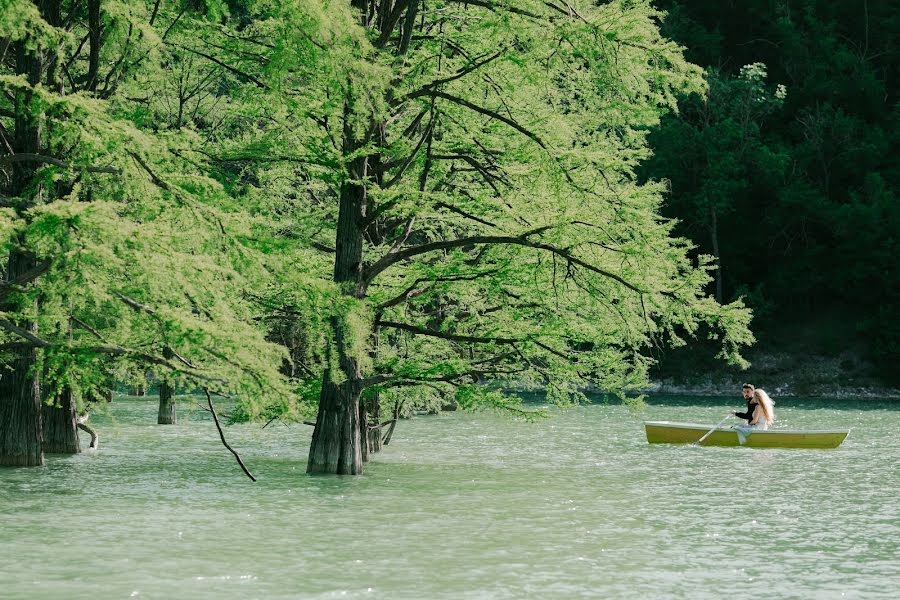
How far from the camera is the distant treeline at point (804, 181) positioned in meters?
51.3

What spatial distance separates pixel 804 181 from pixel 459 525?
43802mm

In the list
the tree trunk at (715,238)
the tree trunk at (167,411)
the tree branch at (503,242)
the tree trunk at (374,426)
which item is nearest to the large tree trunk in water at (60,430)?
the tree trunk at (374,426)

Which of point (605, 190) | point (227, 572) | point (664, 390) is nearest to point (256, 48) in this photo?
point (605, 190)

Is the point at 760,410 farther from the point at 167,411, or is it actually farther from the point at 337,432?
the point at 167,411

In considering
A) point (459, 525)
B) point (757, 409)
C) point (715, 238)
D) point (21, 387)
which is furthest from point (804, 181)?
point (459, 525)

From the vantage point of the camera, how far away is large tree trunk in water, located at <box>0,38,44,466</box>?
17641mm

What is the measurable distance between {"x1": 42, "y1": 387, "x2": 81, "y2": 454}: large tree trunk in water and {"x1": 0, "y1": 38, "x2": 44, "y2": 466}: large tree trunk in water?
244 centimetres

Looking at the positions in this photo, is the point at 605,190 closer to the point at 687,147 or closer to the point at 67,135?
the point at 67,135

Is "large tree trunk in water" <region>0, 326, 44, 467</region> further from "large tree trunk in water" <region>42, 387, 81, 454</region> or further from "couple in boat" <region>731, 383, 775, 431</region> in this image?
"couple in boat" <region>731, 383, 775, 431</region>

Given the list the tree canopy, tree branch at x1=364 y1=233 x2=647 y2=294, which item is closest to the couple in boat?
the tree canopy

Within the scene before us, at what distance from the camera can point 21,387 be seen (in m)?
17.7

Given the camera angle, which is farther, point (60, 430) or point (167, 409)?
point (167, 409)

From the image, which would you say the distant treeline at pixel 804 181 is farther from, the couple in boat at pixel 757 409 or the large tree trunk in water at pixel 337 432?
the large tree trunk in water at pixel 337 432

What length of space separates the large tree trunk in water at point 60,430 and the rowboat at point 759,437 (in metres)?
11.9
